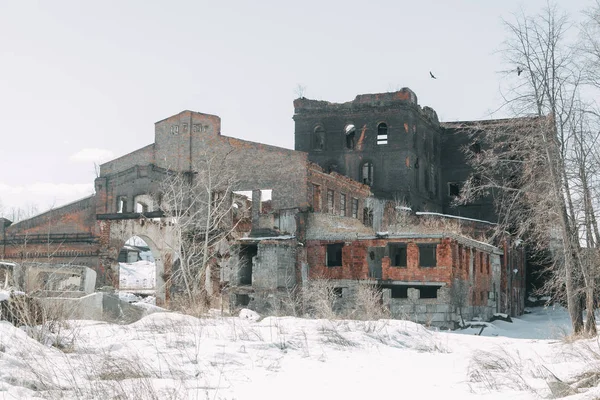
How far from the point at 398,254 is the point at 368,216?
549 cm

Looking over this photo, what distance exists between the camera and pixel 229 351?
1147 centimetres

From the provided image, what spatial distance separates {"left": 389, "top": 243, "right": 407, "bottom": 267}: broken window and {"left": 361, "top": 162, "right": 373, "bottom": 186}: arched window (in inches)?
360

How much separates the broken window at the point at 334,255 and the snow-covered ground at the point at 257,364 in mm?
17760

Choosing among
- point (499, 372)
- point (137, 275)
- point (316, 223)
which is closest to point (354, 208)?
point (316, 223)

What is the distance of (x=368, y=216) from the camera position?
3959cm

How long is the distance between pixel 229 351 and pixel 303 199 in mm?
20284

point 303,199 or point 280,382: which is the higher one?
point 303,199

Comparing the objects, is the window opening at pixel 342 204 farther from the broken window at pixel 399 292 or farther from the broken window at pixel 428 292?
the broken window at pixel 428 292

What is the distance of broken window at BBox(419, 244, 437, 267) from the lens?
32.7 metres

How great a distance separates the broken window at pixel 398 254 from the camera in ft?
108

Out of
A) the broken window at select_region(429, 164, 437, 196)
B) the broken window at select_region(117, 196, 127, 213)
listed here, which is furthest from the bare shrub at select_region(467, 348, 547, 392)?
the broken window at select_region(429, 164, 437, 196)

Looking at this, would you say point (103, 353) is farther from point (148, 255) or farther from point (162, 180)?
point (148, 255)

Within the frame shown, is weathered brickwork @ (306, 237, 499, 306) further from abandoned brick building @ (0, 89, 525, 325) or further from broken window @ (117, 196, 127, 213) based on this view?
broken window @ (117, 196, 127, 213)

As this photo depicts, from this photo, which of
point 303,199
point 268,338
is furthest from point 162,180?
point 268,338
